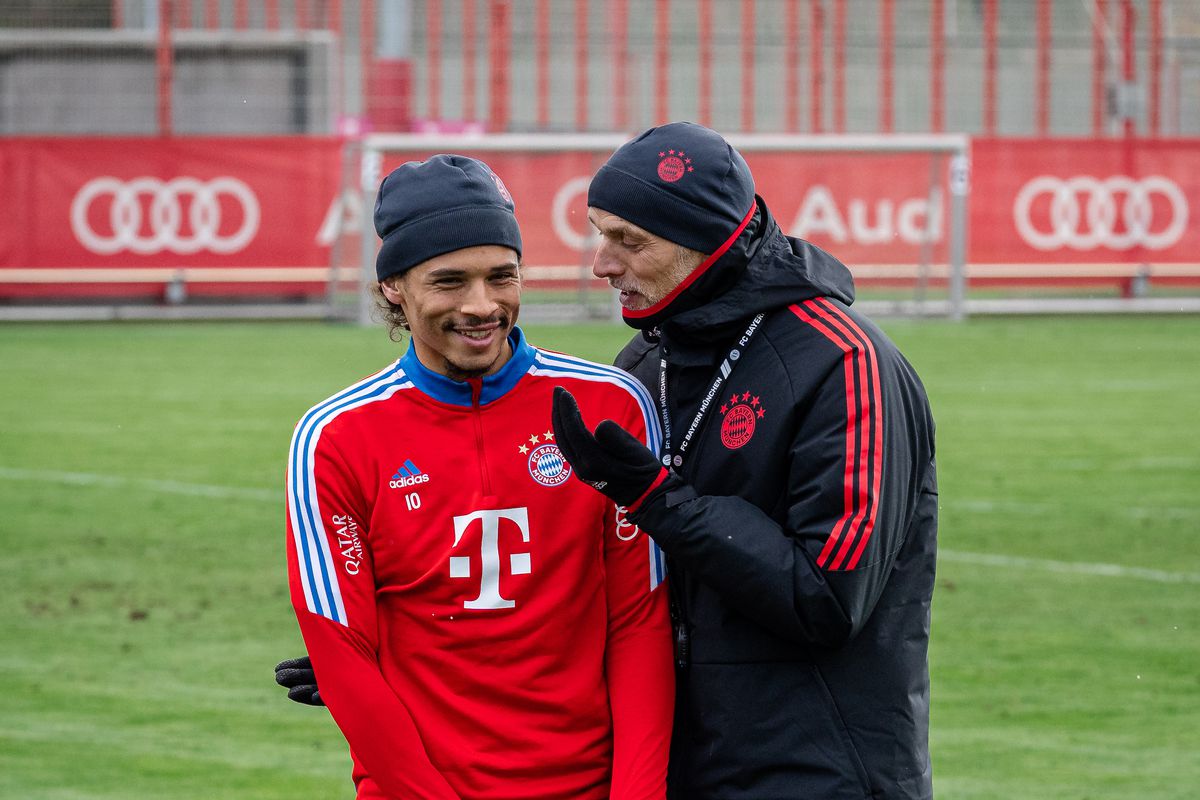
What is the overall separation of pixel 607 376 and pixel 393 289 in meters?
0.38

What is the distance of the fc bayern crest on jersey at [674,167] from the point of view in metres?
2.94

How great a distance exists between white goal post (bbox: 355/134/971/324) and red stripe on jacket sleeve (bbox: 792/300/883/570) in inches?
692

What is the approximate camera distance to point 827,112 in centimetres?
2698

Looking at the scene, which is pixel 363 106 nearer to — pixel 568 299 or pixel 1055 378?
pixel 568 299

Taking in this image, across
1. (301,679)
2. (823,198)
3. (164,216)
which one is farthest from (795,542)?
(164,216)

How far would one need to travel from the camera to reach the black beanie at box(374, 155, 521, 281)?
9.41ft

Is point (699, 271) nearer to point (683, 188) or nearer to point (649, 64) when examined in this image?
point (683, 188)

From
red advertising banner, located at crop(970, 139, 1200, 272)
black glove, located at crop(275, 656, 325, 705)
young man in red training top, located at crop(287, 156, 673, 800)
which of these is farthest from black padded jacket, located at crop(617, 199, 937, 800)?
red advertising banner, located at crop(970, 139, 1200, 272)

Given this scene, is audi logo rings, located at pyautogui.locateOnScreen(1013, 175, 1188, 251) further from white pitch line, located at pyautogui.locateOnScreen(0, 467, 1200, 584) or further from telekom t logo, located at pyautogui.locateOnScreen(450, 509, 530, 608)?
telekom t logo, located at pyautogui.locateOnScreen(450, 509, 530, 608)

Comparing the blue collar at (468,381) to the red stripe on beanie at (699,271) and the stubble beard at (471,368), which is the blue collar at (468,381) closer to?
the stubble beard at (471,368)

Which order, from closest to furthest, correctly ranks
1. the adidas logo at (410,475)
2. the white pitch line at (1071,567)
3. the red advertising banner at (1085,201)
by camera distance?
1. the adidas logo at (410,475)
2. the white pitch line at (1071,567)
3. the red advertising banner at (1085,201)

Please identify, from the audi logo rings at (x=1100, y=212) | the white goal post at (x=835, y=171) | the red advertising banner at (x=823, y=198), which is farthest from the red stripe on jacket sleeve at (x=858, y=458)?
the audi logo rings at (x=1100, y=212)

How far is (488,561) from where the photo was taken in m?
2.82

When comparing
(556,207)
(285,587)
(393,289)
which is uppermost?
(393,289)
